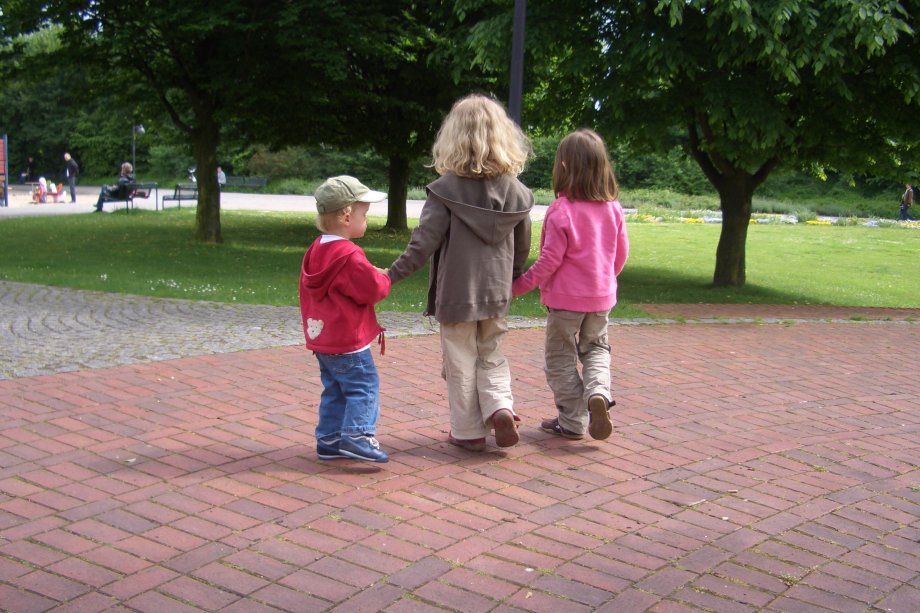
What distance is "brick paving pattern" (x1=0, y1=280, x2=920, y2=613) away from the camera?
3682 millimetres

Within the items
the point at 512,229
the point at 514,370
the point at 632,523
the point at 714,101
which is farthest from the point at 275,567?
the point at 714,101

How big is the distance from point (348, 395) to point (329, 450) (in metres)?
0.33

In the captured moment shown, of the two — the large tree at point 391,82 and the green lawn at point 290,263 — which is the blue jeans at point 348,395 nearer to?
the green lawn at point 290,263

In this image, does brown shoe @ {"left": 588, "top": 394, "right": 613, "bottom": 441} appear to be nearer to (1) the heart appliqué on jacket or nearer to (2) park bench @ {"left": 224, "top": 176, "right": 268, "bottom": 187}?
(1) the heart appliqué on jacket

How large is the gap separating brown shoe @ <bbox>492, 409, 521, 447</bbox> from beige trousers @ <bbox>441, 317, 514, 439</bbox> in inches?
1.4

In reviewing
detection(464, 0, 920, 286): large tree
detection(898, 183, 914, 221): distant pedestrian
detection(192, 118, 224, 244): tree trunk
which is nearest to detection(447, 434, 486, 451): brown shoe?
detection(464, 0, 920, 286): large tree

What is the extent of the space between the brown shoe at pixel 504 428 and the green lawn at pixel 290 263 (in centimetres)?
585

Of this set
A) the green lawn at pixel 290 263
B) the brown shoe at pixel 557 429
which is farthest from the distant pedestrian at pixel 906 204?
the brown shoe at pixel 557 429

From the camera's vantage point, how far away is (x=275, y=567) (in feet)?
12.4

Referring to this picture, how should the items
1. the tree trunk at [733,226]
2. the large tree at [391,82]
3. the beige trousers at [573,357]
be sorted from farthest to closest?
the large tree at [391,82] → the tree trunk at [733,226] → the beige trousers at [573,357]

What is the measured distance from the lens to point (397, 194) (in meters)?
25.4

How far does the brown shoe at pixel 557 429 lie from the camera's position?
5.67m

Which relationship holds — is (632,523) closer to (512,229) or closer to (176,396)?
(512,229)

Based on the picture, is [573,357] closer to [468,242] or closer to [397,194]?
[468,242]
